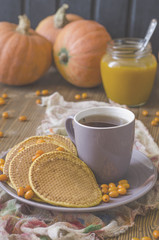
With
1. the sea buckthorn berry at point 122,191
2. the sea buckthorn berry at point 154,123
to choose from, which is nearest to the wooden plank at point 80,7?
the sea buckthorn berry at point 154,123

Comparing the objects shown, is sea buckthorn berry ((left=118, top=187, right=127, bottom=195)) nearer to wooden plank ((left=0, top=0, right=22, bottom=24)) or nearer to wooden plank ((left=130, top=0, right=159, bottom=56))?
wooden plank ((left=130, top=0, right=159, bottom=56))

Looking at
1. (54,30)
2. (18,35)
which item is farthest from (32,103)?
(54,30)

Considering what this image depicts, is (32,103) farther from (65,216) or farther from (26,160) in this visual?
(65,216)

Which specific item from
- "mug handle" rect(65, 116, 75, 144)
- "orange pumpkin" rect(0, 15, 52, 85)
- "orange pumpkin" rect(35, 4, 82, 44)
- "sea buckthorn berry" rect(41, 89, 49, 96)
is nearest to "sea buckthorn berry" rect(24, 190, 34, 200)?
"mug handle" rect(65, 116, 75, 144)

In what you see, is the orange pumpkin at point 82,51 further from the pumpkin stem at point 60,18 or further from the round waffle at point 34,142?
the round waffle at point 34,142

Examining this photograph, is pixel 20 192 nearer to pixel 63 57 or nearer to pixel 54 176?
pixel 54 176
